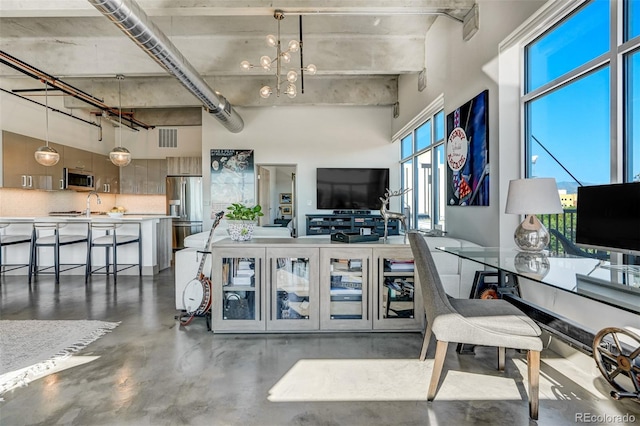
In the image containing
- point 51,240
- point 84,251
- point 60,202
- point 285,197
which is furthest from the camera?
point 285,197

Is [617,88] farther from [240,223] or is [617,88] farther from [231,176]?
[231,176]

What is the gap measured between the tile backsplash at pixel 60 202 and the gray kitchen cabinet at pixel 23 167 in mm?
358

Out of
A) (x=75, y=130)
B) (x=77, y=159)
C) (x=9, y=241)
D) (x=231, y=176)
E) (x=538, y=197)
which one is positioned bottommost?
(x=9, y=241)

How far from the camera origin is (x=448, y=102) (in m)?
4.18

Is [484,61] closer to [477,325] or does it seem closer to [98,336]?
[477,325]

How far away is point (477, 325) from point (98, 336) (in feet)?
10.5

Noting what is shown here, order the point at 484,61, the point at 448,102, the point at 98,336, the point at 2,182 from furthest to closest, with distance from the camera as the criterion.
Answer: the point at 2,182
the point at 448,102
the point at 484,61
the point at 98,336

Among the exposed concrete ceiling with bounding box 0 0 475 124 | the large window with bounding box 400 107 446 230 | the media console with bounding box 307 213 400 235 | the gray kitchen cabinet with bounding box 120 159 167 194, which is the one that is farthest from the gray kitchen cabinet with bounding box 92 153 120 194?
the large window with bounding box 400 107 446 230

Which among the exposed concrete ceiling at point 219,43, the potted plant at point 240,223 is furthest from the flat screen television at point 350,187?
the potted plant at point 240,223

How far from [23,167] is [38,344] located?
4.78 metres

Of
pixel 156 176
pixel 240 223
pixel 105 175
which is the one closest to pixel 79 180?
pixel 105 175

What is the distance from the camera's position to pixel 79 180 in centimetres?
714

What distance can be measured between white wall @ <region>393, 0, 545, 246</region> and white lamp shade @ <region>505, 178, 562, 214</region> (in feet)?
2.55

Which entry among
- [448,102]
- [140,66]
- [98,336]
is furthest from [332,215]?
[98,336]
